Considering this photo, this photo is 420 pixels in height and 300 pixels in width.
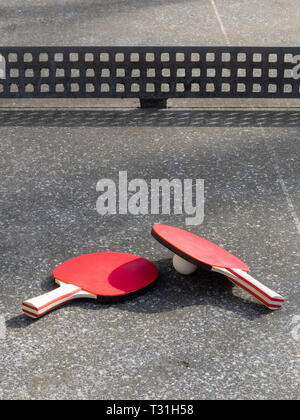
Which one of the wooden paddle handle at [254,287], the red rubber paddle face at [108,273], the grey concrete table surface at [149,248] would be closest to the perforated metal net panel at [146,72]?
the grey concrete table surface at [149,248]

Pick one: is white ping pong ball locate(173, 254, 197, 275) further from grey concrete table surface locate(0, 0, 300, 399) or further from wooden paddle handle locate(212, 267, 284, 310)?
wooden paddle handle locate(212, 267, 284, 310)

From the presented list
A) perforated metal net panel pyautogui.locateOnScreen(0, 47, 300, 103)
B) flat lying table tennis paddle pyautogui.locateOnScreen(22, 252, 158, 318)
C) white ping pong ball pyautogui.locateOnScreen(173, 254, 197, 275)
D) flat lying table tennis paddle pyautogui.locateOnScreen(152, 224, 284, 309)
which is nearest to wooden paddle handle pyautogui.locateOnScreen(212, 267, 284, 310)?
flat lying table tennis paddle pyautogui.locateOnScreen(152, 224, 284, 309)

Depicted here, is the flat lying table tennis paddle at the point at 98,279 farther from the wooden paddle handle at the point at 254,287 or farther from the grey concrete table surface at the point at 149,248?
A: the wooden paddle handle at the point at 254,287

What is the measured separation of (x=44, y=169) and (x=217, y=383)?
1933 millimetres

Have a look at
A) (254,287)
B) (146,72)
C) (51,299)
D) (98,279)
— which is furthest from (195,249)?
(146,72)

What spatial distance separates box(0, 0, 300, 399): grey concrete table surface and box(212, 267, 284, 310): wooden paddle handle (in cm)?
5

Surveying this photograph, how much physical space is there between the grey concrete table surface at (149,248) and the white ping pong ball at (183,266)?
3 centimetres

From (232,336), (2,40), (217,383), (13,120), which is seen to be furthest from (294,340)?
(2,40)

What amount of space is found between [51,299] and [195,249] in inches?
23.4

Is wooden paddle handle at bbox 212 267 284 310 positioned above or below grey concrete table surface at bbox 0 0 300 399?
above

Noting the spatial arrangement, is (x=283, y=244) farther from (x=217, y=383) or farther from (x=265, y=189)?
(x=217, y=383)

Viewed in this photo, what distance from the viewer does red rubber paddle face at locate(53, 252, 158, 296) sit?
264cm

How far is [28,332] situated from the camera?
2.46 meters

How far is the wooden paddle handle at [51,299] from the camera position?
2.50 metres
